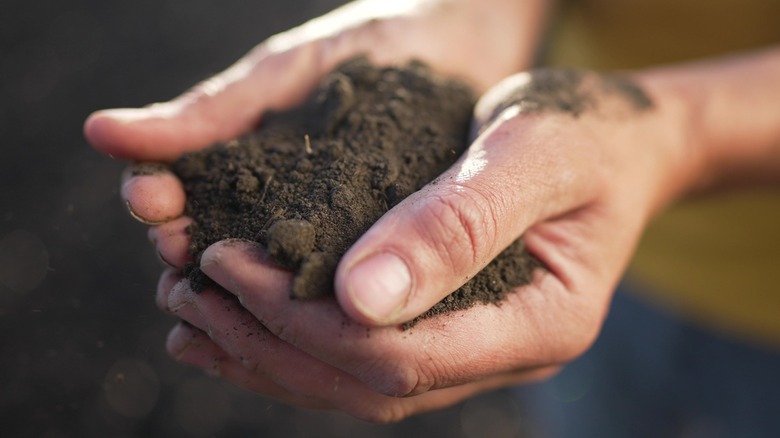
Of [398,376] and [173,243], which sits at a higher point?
[173,243]

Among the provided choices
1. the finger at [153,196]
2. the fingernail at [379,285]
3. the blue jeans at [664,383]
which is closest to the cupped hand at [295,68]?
the finger at [153,196]

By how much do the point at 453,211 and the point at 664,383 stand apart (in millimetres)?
1301

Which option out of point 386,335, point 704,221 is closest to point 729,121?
point 704,221

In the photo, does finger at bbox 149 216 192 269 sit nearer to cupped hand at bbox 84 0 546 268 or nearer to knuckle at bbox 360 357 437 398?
cupped hand at bbox 84 0 546 268

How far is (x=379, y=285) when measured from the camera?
0.86 m

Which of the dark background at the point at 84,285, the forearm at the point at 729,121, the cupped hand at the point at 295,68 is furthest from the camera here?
the dark background at the point at 84,285

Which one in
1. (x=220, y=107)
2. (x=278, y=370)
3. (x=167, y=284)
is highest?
(x=220, y=107)

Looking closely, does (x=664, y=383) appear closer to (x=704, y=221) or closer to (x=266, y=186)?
(x=704, y=221)

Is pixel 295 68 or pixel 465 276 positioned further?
pixel 295 68

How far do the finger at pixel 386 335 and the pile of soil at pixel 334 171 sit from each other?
0.11ft

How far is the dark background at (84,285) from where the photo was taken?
254 cm

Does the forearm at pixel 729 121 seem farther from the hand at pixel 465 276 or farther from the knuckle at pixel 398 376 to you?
the knuckle at pixel 398 376

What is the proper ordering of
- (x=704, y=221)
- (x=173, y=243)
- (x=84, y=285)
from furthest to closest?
(x=84, y=285) → (x=704, y=221) → (x=173, y=243)

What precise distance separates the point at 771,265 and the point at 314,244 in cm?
147
